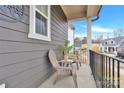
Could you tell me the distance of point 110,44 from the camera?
1300 centimetres

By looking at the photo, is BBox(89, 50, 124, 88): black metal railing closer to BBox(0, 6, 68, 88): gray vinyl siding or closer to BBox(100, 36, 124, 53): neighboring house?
BBox(0, 6, 68, 88): gray vinyl siding

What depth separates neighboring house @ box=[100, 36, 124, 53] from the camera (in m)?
11.4

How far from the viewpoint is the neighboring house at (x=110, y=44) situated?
448 inches

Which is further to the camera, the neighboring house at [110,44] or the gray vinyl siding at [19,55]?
the neighboring house at [110,44]

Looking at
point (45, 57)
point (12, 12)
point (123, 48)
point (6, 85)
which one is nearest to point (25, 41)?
point (12, 12)

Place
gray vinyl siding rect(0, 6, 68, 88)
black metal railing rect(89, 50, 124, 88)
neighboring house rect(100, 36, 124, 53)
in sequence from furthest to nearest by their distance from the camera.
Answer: neighboring house rect(100, 36, 124, 53) < gray vinyl siding rect(0, 6, 68, 88) < black metal railing rect(89, 50, 124, 88)

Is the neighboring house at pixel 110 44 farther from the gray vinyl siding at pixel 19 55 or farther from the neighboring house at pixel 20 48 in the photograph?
the gray vinyl siding at pixel 19 55

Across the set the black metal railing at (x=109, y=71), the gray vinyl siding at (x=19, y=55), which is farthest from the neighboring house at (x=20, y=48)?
the black metal railing at (x=109, y=71)

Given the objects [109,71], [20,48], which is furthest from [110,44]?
[20,48]

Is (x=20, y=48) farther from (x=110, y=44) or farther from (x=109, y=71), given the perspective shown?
(x=110, y=44)

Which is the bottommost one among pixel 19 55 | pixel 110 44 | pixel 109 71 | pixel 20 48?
pixel 109 71

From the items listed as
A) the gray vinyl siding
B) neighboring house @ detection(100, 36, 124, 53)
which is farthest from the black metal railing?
neighboring house @ detection(100, 36, 124, 53)
